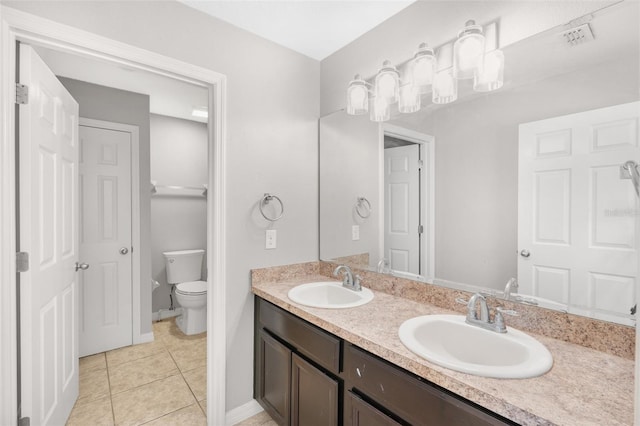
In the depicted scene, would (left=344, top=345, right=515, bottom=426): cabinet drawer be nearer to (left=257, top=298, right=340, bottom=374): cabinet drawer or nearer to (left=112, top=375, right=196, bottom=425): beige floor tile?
(left=257, top=298, right=340, bottom=374): cabinet drawer

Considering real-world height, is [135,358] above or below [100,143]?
below

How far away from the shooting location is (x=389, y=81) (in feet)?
5.58

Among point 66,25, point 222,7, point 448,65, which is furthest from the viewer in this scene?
point 222,7

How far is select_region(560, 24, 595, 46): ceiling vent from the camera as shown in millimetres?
1111

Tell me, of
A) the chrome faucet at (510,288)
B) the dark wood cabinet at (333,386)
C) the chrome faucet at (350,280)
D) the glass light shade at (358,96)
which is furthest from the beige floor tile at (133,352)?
the chrome faucet at (510,288)

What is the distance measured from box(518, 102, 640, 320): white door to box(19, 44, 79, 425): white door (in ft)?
7.03

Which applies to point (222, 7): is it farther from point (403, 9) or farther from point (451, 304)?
point (451, 304)

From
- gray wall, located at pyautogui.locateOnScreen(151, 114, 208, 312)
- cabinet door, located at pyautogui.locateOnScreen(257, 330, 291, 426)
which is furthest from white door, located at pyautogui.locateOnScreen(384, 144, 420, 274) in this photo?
gray wall, located at pyautogui.locateOnScreen(151, 114, 208, 312)

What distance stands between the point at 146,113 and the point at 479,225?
295 centimetres

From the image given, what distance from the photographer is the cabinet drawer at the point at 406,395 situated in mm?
857

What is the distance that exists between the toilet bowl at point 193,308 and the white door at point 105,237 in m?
0.46

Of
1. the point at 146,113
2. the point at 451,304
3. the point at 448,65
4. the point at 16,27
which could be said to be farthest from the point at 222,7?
the point at 451,304

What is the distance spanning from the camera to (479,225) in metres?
1.41

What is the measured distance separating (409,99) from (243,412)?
6.85ft
